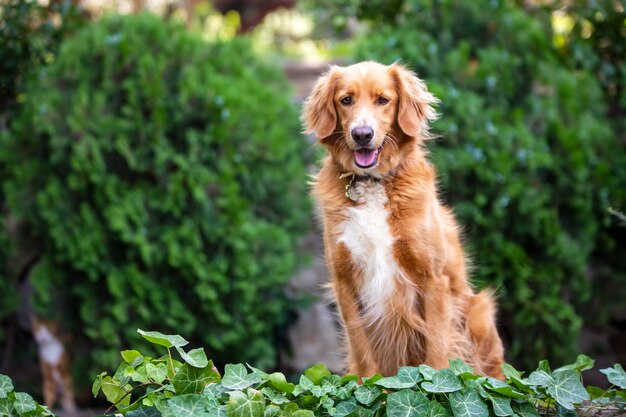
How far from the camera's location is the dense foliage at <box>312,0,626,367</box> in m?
6.44

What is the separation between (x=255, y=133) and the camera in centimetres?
654

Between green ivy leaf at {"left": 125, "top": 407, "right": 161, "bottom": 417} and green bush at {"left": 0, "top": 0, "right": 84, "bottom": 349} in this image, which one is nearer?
green ivy leaf at {"left": 125, "top": 407, "right": 161, "bottom": 417}

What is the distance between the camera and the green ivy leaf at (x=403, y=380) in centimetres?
325

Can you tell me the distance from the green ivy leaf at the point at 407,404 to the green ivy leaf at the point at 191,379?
27.6 inches

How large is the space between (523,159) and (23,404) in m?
4.28

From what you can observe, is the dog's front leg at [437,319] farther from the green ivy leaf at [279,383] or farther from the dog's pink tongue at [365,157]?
the green ivy leaf at [279,383]

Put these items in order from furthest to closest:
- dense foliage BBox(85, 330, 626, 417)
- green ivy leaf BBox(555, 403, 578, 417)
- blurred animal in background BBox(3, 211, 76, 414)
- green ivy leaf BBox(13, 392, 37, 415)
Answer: blurred animal in background BBox(3, 211, 76, 414) → green ivy leaf BBox(555, 403, 578, 417) → green ivy leaf BBox(13, 392, 37, 415) → dense foliage BBox(85, 330, 626, 417)

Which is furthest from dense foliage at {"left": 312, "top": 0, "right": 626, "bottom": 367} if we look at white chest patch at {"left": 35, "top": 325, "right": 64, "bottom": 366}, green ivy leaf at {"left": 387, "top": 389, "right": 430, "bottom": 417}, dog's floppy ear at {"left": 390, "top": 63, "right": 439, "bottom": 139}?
white chest patch at {"left": 35, "top": 325, "right": 64, "bottom": 366}

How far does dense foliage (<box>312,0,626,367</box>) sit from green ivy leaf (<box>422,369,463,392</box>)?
292 cm

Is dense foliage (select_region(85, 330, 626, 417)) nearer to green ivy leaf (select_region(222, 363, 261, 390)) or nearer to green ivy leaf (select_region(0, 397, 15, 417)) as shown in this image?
green ivy leaf (select_region(222, 363, 261, 390))

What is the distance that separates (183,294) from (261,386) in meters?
3.12

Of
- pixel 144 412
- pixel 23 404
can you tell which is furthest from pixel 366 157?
pixel 23 404

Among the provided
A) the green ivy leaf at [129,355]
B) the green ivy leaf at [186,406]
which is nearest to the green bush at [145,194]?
the green ivy leaf at [129,355]

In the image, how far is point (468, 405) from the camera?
10.6 ft
